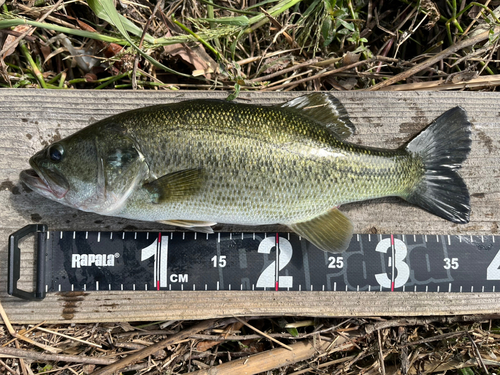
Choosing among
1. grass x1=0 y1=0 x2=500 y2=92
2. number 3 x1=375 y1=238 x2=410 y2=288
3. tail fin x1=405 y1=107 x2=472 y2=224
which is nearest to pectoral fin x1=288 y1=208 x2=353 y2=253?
number 3 x1=375 y1=238 x2=410 y2=288

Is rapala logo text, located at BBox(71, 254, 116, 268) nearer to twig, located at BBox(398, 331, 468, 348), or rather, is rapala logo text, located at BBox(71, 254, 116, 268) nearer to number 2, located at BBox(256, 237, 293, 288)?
number 2, located at BBox(256, 237, 293, 288)

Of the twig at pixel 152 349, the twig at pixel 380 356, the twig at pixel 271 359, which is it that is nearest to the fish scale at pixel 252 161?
the twig at pixel 152 349

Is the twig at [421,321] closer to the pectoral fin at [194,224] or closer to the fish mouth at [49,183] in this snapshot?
the pectoral fin at [194,224]

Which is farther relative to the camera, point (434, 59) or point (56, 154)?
point (434, 59)

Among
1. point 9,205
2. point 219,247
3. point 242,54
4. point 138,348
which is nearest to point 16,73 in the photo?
point 9,205

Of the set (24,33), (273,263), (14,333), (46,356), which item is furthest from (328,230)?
(24,33)

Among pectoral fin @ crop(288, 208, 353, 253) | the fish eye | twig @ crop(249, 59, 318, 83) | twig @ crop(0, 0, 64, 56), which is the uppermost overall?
twig @ crop(0, 0, 64, 56)

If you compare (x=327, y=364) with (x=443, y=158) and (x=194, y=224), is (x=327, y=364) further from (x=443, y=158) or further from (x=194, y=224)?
(x=443, y=158)

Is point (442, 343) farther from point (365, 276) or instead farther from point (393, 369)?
point (365, 276)
